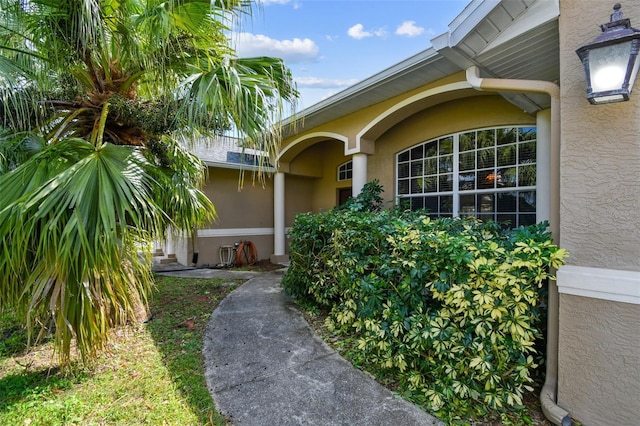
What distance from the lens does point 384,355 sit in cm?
344

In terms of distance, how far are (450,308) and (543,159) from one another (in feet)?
11.4

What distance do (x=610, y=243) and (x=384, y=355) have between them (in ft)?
7.59

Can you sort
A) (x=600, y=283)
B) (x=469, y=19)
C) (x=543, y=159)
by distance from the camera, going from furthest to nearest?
(x=543, y=159), (x=469, y=19), (x=600, y=283)

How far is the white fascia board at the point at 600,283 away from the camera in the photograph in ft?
7.84

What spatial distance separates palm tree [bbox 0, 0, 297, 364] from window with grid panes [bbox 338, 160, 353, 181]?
6.42 m

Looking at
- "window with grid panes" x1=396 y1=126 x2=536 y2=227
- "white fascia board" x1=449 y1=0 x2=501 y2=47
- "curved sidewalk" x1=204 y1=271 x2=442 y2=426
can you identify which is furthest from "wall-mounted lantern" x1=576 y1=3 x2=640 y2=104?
"window with grid panes" x1=396 y1=126 x2=536 y2=227

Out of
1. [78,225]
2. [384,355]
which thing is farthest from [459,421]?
[78,225]

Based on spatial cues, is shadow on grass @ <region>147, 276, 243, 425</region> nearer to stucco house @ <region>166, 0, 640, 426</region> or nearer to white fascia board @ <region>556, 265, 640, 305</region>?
stucco house @ <region>166, 0, 640, 426</region>

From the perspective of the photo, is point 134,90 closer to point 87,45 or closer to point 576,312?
point 87,45

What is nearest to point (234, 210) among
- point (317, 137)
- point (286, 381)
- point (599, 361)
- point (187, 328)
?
point (317, 137)

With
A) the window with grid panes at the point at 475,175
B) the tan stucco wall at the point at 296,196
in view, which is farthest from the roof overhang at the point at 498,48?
the tan stucco wall at the point at 296,196

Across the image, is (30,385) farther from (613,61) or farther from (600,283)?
(613,61)

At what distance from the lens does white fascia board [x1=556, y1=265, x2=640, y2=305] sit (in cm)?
239

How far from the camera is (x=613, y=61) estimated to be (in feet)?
7.72
